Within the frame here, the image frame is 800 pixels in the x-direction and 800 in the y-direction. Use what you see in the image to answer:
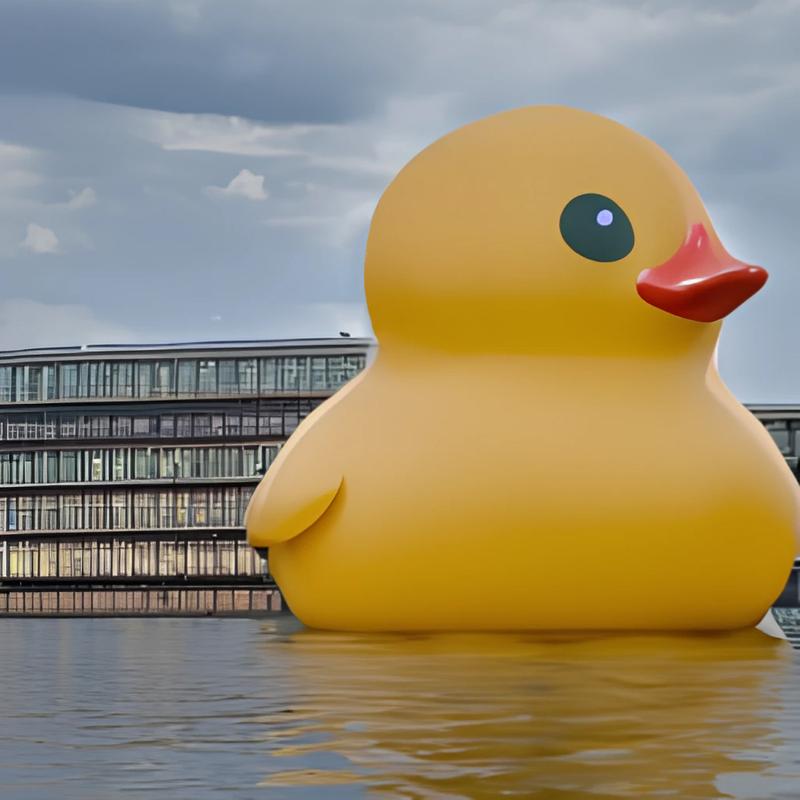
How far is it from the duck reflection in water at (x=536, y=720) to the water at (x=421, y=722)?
0.07ft

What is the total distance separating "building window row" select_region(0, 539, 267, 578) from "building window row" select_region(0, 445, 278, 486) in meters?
2.49

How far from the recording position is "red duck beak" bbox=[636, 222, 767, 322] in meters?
17.0

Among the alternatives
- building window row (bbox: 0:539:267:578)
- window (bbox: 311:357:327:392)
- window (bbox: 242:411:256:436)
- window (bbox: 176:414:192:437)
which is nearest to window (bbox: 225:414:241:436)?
window (bbox: 242:411:256:436)

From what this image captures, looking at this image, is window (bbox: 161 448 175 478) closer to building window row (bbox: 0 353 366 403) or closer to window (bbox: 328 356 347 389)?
building window row (bbox: 0 353 366 403)

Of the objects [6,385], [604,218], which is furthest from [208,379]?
[604,218]

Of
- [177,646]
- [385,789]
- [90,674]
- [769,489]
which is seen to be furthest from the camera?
[177,646]

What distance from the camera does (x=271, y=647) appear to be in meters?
19.5

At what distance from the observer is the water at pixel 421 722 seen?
7.34 meters

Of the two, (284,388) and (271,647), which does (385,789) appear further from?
(284,388)

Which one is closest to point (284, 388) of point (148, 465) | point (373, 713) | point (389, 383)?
point (148, 465)

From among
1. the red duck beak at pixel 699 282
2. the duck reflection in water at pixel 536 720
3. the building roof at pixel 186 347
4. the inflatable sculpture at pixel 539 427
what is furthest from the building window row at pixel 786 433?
the duck reflection in water at pixel 536 720

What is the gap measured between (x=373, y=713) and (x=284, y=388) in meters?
53.6

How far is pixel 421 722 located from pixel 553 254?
844 cm

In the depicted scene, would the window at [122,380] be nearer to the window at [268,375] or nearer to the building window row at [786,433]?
the window at [268,375]
